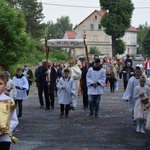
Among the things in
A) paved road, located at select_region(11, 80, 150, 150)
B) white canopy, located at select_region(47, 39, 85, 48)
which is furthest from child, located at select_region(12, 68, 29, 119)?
white canopy, located at select_region(47, 39, 85, 48)

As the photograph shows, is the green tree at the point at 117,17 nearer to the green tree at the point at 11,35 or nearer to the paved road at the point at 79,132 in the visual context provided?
the green tree at the point at 11,35

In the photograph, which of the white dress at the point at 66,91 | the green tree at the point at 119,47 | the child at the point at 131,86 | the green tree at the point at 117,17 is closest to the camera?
the child at the point at 131,86

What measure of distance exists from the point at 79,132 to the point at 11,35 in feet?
43.7

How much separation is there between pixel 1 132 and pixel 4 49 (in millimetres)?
20331

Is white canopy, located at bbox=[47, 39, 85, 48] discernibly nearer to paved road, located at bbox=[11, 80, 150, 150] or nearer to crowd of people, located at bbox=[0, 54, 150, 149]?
crowd of people, located at bbox=[0, 54, 150, 149]

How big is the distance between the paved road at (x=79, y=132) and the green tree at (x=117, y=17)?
245 feet

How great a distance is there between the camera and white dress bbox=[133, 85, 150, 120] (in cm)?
1462

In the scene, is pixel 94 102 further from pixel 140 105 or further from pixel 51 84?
pixel 140 105

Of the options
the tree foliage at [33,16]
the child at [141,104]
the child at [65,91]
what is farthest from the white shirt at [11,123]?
the tree foliage at [33,16]

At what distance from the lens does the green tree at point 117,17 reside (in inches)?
3730

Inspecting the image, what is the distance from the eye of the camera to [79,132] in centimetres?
1476

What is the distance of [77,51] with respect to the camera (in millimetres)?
133625

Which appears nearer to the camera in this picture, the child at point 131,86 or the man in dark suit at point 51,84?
the child at point 131,86

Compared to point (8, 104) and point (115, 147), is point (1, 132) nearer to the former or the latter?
point (8, 104)
